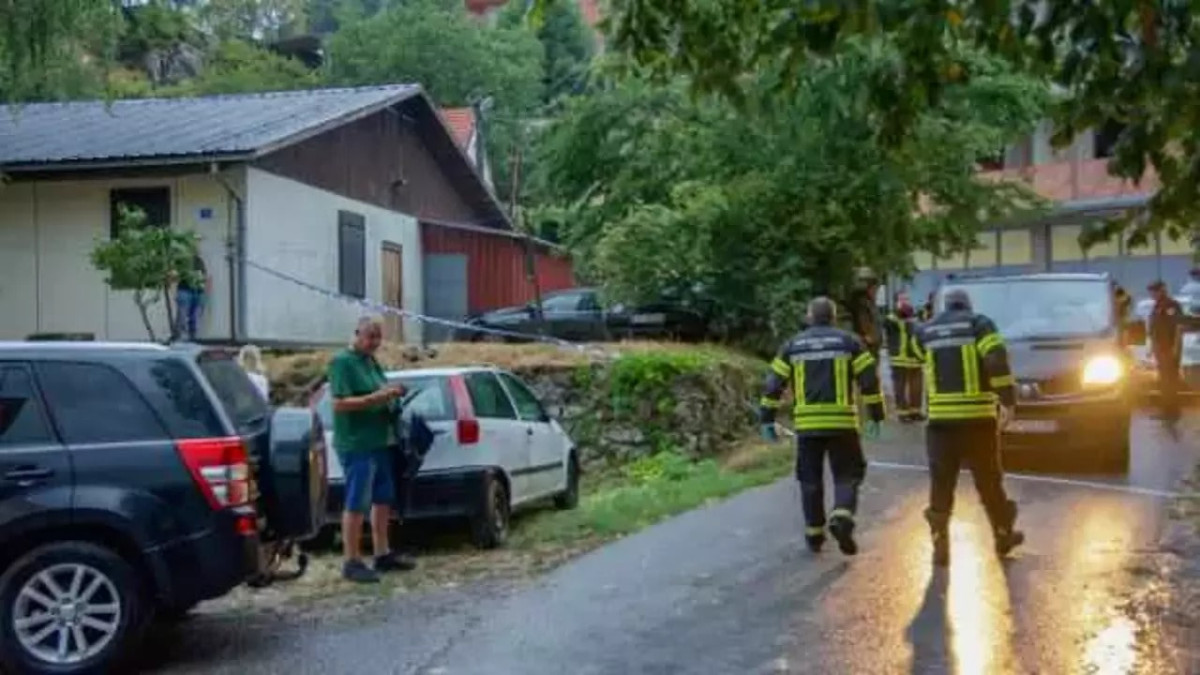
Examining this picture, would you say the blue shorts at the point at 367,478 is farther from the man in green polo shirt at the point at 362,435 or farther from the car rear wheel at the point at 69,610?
the car rear wheel at the point at 69,610

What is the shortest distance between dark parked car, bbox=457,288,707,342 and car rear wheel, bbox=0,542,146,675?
15.2 meters

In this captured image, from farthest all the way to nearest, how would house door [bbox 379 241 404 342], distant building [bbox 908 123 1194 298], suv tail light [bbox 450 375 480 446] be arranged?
distant building [bbox 908 123 1194 298] < house door [bbox 379 241 404 342] < suv tail light [bbox 450 375 480 446]

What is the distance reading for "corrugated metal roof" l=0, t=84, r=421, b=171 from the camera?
861 inches

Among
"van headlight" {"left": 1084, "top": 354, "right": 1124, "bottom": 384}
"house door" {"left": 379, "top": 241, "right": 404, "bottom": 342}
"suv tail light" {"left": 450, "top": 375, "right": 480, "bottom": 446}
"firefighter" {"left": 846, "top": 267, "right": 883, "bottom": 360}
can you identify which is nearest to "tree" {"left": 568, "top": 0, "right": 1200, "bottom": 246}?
"suv tail light" {"left": 450, "top": 375, "right": 480, "bottom": 446}

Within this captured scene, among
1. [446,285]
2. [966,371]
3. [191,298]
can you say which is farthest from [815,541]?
[446,285]

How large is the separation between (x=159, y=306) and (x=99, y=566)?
49.1 feet

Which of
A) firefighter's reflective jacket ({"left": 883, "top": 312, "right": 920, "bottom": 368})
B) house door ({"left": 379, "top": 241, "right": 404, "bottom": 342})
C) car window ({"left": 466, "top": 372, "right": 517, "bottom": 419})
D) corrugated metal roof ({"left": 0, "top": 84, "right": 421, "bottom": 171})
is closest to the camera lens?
car window ({"left": 466, "top": 372, "right": 517, "bottom": 419})

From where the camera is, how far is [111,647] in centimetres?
775

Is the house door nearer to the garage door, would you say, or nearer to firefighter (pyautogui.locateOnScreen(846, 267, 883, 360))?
the garage door

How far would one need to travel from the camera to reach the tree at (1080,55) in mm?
5836

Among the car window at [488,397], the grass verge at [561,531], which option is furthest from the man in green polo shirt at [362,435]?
the car window at [488,397]

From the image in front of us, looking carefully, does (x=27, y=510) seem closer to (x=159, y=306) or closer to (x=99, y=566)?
(x=99, y=566)

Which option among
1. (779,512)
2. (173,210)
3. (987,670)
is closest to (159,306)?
(173,210)

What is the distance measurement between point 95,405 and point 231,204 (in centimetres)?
1444
